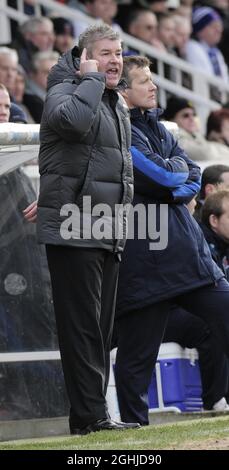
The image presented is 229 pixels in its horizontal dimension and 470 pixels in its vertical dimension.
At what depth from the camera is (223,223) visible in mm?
9734

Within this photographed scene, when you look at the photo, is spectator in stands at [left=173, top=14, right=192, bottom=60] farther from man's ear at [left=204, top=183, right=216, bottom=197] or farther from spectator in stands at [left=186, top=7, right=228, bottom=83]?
man's ear at [left=204, top=183, right=216, bottom=197]

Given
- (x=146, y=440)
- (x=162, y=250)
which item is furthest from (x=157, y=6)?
(x=146, y=440)

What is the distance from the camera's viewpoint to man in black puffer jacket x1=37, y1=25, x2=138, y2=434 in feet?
25.6

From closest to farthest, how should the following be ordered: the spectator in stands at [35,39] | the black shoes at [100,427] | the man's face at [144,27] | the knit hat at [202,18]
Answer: the black shoes at [100,427]
the spectator in stands at [35,39]
the man's face at [144,27]
the knit hat at [202,18]

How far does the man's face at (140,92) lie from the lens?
28.7ft

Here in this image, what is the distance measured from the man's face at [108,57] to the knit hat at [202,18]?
11.4 metres

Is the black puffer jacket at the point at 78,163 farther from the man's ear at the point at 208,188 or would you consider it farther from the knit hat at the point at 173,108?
the knit hat at the point at 173,108

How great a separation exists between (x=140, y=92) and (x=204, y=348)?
1.90 meters

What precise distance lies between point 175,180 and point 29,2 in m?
8.74

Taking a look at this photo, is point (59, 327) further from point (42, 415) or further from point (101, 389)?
point (42, 415)

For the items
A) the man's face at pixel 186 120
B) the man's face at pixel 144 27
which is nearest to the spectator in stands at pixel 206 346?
the man's face at pixel 186 120

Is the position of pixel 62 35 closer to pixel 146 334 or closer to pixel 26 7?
pixel 26 7

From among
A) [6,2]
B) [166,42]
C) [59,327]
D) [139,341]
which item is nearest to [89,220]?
[59,327]

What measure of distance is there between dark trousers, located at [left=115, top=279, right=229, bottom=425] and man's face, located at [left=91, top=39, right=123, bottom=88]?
1.46 metres
